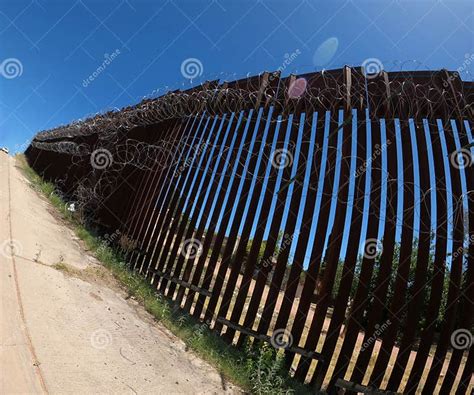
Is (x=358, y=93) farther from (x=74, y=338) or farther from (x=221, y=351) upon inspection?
(x=74, y=338)

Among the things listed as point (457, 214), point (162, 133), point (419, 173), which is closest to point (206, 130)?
point (162, 133)

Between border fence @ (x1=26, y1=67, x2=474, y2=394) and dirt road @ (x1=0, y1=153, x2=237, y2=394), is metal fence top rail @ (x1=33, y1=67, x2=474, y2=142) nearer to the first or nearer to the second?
border fence @ (x1=26, y1=67, x2=474, y2=394)

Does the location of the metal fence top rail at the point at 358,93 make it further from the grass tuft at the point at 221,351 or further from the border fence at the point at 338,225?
the grass tuft at the point at 221,351

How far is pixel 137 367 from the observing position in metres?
2.47

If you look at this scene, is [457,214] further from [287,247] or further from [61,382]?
[61,382]

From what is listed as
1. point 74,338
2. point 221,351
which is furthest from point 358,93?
point 74,338

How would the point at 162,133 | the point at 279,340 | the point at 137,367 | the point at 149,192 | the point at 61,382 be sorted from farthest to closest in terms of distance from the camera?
1. the point at 162,133
2. the point at 149,192
3. the point at 279,340
4. the point at 137,367
5. the point at 61,382

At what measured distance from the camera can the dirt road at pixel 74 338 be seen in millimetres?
1982

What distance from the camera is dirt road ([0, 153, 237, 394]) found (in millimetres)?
1982

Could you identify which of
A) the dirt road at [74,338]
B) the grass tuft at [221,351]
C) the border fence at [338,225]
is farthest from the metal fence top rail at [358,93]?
the dirt road at [74,338]

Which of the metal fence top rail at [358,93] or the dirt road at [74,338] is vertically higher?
the metal fence top rail at [358,93]

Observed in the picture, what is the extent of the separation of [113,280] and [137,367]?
1772 mm

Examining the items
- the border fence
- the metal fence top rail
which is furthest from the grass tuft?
the metal fence top rail

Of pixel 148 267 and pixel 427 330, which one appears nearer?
pixel 427 330
